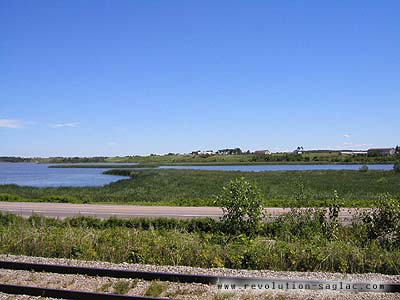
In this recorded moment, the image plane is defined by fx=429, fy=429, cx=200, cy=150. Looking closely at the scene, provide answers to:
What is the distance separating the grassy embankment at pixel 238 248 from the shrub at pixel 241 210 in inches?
17.7

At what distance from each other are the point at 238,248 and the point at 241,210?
3.60 meters

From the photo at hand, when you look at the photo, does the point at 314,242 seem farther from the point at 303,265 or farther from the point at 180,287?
the point at 180,287

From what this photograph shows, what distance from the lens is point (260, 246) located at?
11742 mm

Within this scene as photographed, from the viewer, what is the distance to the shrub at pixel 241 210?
50.6 feet

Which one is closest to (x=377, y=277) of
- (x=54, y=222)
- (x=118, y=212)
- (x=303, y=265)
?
(x=303, y=265)

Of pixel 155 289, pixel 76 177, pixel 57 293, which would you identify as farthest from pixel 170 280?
pixel 76 177

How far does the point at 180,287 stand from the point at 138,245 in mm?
4042

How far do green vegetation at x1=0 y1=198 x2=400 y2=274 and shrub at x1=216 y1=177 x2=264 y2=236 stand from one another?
408mm

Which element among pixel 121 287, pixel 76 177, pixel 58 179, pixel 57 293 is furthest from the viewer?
pixel 76 177

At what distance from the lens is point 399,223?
1298cm

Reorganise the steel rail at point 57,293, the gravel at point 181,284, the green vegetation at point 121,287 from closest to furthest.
A: the steel rail at point 57,293 → the gravel at point 181,284 → the green vegetation at point 121,287

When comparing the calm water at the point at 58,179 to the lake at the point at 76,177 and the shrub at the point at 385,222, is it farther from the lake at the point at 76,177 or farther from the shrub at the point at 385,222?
the shrub at the point at 385,222

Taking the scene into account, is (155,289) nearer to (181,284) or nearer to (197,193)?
(181,284)

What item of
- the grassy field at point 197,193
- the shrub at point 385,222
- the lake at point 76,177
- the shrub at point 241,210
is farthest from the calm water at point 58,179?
the shrub at point 385,222
